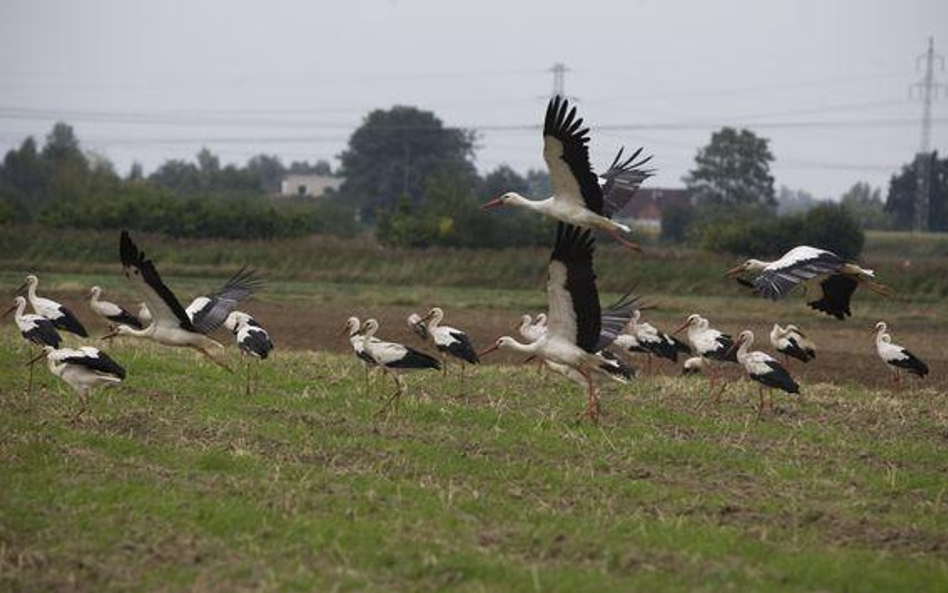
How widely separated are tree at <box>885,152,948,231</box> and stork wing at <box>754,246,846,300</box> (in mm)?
58074

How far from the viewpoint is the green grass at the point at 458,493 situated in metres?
7.45

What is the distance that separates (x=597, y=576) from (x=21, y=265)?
1436 inches

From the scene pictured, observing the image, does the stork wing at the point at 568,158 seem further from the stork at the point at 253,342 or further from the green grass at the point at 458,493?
the stork at the point at 253,342

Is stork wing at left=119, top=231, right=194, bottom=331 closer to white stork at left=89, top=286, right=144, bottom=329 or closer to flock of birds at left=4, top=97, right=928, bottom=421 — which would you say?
flock of birds at left=4, top=97, right=928, bottom=421

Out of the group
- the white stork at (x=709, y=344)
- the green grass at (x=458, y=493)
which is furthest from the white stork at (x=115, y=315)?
the white stork at (x=709, y=344)

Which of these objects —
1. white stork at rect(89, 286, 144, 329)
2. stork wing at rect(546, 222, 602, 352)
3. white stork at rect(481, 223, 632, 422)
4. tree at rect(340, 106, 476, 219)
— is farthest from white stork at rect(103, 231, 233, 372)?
tree at rect(340, 106, 476, 219)

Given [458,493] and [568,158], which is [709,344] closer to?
[568,158]

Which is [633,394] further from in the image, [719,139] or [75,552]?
[719,139]

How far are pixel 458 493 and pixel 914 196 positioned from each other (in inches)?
2778

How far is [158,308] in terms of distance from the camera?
13719 mm

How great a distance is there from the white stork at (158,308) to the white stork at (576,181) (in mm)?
3571

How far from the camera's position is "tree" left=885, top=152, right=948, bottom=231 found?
231 feet

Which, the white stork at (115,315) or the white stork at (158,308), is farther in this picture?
the white stork at (115,315)

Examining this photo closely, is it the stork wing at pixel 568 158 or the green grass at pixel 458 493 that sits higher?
the stork wing at pixel 568 158
